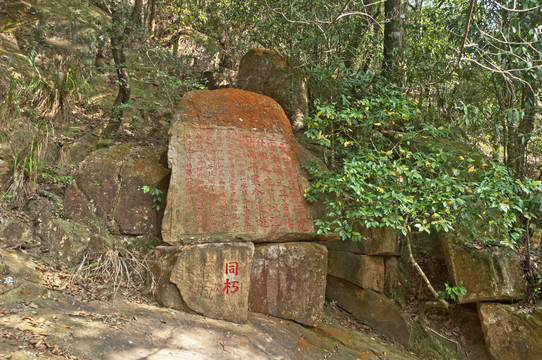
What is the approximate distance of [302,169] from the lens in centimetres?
504

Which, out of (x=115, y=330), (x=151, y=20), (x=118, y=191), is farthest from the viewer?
(x=151, y=20)

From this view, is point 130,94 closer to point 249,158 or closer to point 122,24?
point 122,24

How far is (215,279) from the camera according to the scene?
3895mm

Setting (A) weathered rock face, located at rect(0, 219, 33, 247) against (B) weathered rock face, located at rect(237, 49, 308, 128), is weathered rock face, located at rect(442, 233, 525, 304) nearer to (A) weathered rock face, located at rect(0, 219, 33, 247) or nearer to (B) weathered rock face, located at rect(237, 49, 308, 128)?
(B) weathered rock face, located at rect(237, 49, 308, 128)

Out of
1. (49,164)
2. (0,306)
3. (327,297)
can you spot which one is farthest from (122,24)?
(327,297)

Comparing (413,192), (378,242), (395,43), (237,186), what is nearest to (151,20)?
(395,43)

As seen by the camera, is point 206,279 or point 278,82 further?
point 278,82

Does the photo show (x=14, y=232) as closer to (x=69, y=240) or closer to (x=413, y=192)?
(x=69, y=240)

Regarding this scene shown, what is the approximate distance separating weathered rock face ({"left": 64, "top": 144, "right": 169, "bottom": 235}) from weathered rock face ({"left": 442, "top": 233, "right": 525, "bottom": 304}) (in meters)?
3.73

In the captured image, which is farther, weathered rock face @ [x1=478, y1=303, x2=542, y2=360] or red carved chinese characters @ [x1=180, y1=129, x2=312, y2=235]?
weathered rock face @ [x1=478, y1=303, x2=542, y2=360]

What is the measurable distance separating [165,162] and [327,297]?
2962mm

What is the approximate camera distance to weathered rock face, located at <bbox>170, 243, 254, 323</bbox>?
3852 mm

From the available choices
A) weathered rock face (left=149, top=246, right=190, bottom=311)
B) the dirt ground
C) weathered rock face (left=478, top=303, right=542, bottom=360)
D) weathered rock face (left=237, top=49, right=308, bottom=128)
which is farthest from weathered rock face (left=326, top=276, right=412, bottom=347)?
weathered rock face (left=237, top=49, right=308, bottom=128)

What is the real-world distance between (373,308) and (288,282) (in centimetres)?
163
